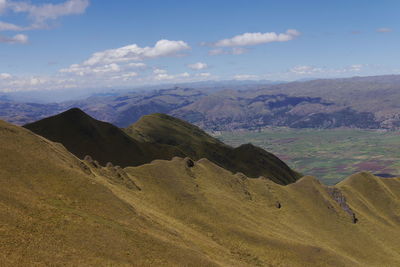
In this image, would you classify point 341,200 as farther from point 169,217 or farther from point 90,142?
point 90,142

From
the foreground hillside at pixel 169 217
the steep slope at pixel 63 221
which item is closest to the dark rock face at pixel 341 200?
the foreground hillside at pixel 169 217

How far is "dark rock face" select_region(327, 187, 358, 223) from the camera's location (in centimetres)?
15788

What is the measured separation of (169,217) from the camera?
100312 millimetres

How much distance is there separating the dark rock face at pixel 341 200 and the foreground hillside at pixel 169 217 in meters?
0.52

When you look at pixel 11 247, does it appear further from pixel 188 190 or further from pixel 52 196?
pixel 188 190

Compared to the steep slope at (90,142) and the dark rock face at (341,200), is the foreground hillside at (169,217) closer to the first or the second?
the dark rock face at (341,200)

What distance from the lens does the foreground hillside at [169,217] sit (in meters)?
62.8

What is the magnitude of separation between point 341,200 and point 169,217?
10304cm

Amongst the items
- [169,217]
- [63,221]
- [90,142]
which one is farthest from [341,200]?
[63,221]

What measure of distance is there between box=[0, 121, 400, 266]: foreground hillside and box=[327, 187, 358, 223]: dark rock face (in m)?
0.52

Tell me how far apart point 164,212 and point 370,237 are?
3825 inches

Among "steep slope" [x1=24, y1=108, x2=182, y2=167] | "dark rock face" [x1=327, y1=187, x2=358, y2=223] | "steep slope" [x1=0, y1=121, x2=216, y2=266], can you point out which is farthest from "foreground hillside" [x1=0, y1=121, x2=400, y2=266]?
"steep slope" [x1=24, y1=108, x2=182, y2=167]

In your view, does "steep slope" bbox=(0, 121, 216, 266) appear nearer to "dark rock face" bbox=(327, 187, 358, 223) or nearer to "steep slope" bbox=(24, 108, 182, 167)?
"steep slope" bbox=(24, 108, 182, 167)

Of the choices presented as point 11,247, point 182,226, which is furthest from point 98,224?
point 182,226
